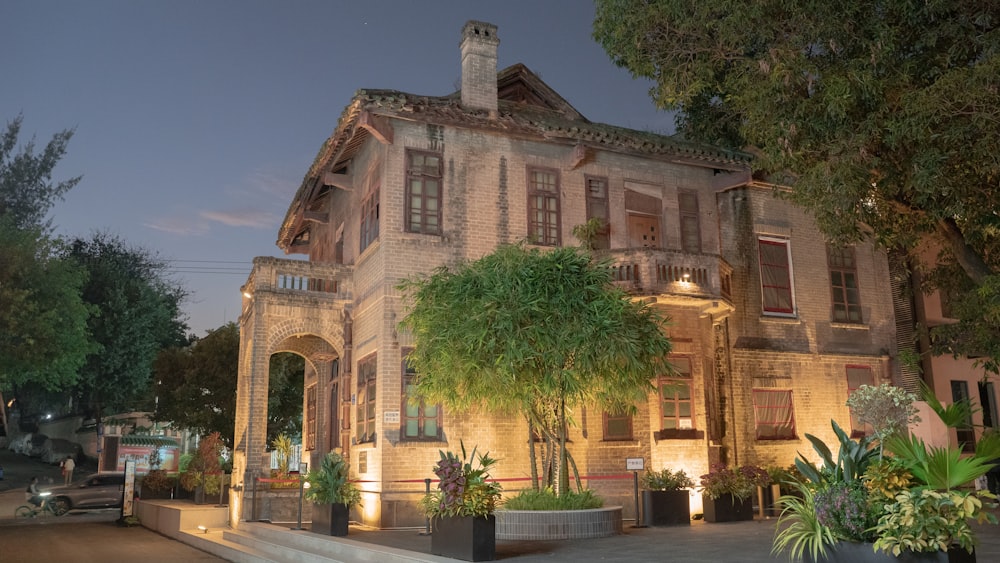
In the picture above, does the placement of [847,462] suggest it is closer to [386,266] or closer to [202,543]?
[386,266]

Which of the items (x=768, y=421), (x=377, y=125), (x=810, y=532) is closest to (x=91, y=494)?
(x=377, y=125)

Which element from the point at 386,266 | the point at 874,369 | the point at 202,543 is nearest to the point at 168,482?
the point at 202,543

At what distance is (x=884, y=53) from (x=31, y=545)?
2027cm

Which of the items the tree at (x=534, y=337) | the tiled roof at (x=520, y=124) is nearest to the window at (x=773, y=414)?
the tiled roof at (x=520, y=124)

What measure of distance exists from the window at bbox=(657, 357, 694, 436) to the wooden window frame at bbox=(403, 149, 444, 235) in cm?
605

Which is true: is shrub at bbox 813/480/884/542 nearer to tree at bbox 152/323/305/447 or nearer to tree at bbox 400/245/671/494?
tree at bbox 400/245/671/494

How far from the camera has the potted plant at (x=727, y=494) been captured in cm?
1616

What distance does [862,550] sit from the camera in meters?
6.79

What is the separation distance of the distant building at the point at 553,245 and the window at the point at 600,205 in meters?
0.05

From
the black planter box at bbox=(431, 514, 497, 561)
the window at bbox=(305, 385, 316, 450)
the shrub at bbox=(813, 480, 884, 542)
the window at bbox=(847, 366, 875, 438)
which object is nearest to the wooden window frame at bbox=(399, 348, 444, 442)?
the black planter box at bbox=(431, 514, 497, 561)

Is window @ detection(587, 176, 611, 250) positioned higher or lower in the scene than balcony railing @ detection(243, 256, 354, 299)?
higher

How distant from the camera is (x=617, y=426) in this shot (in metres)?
18.1

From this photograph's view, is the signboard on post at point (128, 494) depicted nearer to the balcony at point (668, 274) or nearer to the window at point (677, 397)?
the balcony at point (668, 274)

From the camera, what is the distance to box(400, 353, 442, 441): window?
16.9 meters
